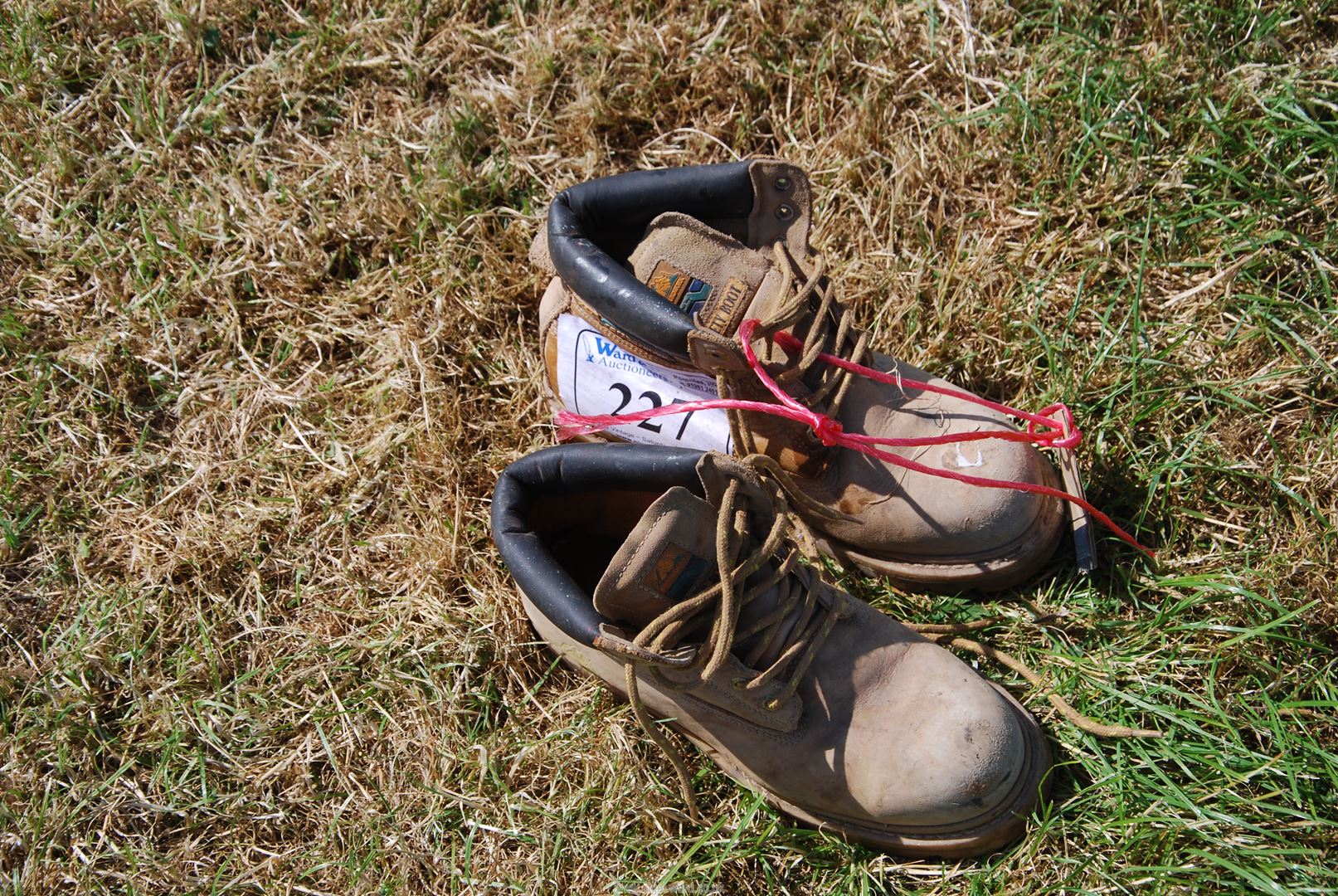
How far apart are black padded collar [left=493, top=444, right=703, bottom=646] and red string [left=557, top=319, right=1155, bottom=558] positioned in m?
0.29

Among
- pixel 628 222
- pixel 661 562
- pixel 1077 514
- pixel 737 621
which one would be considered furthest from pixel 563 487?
pixel 1077 514

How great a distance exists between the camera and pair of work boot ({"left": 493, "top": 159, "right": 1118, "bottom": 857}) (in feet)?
6.57

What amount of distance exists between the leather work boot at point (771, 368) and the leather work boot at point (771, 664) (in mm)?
234

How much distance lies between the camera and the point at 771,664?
2.07 metres

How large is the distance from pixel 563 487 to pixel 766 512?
41 cm

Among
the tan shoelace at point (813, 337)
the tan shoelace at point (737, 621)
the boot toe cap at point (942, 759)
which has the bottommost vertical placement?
the boot toe cap at point (942, 759)

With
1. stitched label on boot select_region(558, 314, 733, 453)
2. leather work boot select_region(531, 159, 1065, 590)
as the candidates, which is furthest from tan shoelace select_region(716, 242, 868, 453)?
stitched label on boot select_region(558, 314, 733, 453)

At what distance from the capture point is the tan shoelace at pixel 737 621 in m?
1.96

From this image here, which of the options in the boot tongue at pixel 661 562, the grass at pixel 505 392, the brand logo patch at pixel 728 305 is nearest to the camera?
the boot tongue at pixel 661 562

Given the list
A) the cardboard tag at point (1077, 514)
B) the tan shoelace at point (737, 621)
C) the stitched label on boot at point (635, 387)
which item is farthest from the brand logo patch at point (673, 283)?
the cardboard tag at point (1077, 514)

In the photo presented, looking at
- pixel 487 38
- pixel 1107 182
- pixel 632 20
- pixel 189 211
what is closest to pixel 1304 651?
pixel 1107 182

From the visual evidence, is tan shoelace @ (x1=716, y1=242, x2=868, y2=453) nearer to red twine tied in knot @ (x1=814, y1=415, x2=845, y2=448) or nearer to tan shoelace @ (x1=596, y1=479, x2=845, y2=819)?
red twine tied in knot @ (x1=814, y1=415, x2=845, y2=448)

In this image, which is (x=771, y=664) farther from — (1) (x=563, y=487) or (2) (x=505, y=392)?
(2) (x=505, y=392)

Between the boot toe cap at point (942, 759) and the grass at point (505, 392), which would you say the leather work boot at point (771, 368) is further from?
the boot toe cap at point (942, 759)
